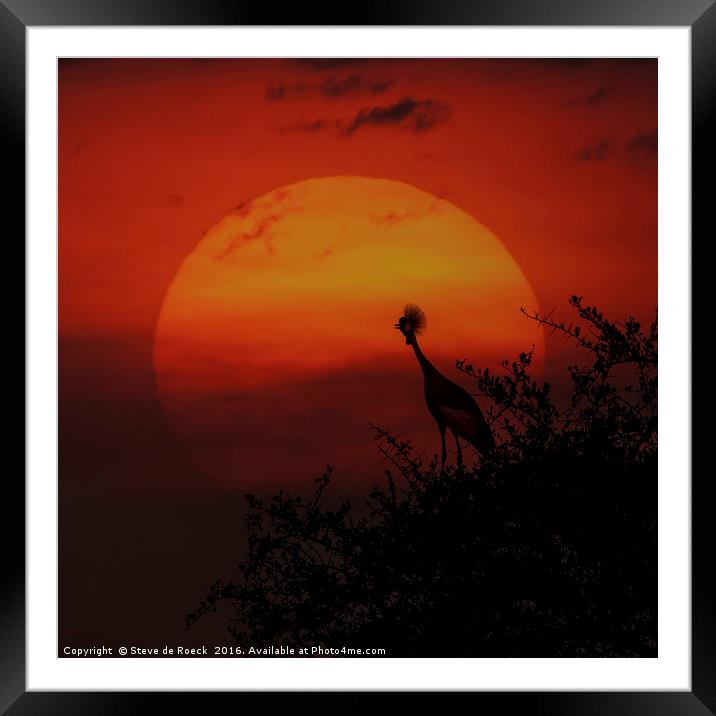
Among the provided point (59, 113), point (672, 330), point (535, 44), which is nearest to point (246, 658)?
point (672, 330)

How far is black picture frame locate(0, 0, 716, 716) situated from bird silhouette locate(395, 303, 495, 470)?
1.79ft

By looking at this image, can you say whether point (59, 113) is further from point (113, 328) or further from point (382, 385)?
point (382, 385)

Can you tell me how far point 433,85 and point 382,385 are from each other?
928 millimetres

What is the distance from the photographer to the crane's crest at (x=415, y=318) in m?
2.81

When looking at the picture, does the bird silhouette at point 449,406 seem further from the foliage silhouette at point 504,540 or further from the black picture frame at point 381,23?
the black picture frame at point 381,23

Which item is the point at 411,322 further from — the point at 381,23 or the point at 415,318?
the point at 381,23

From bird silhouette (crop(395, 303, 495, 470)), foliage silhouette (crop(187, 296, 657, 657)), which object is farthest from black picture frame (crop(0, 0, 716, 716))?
bird silhouette (crop(395, 303, 495, 470))

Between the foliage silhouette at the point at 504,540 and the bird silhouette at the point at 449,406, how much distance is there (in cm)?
5

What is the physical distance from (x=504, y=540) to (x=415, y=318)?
696 mm

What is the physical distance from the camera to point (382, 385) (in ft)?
9.34

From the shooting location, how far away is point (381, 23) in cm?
246

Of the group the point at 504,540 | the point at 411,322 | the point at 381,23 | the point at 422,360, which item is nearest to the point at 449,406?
the point at 422,360

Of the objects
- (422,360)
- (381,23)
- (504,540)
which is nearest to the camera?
(381,23)

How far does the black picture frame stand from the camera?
2342 millimetres
